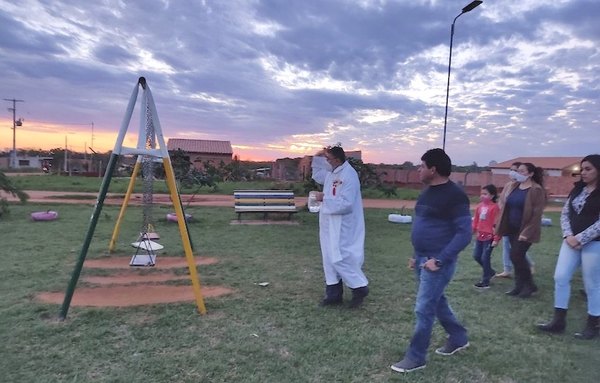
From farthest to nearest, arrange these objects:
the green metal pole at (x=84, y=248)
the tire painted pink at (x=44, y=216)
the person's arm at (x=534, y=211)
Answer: the tire painted pink at (x=44, y=216) → the person's arm at (x=534, y=211) → the green metal pole at (x=84, y=248)

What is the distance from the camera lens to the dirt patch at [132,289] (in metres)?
5.31

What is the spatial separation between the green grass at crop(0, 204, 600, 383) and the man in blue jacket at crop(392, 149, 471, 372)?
32 centimetres

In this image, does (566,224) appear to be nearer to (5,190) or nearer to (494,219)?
(494,219)

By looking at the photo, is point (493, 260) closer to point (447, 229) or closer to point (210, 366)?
point (447, 229)

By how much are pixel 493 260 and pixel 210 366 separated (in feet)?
20.9

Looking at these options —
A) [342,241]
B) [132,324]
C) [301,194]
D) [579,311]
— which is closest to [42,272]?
[132,324]

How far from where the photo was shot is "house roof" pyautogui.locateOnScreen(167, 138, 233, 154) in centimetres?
4484

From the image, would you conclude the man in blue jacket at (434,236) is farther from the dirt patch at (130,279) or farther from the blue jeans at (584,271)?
the dirt patch at (130,279)

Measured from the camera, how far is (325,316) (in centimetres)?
488

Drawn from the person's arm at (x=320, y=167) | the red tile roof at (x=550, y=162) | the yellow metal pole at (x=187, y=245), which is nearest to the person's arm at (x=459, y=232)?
the person's arm at (x=320, y=167)

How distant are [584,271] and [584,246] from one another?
Result: 0.82 feet

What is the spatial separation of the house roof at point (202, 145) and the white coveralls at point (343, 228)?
1605 inches

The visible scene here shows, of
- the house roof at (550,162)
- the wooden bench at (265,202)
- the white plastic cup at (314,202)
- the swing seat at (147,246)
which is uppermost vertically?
the house roof at (550,162)

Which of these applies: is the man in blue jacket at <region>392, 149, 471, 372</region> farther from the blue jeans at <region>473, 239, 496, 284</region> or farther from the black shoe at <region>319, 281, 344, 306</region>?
the blue jeans at <region>473, 239, 496, 284</region>
